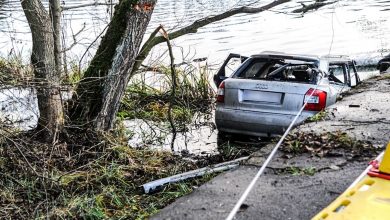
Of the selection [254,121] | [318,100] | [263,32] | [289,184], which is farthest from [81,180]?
[263,32]

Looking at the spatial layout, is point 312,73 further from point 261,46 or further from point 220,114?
point 261,46

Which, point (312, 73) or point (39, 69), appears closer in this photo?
point (39, 69)

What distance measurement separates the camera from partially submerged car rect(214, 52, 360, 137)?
26.5 feet

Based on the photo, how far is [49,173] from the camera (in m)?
6.30

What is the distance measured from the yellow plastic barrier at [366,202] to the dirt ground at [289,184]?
161 cm

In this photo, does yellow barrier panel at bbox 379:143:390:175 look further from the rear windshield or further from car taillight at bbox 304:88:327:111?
the rear windshield

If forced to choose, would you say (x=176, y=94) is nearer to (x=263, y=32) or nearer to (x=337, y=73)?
(x=337, y=73)

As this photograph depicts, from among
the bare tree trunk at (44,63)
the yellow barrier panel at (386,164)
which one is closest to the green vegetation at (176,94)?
the bare tree trunk at (44,63)

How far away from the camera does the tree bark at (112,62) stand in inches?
291

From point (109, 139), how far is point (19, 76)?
5.71 ft

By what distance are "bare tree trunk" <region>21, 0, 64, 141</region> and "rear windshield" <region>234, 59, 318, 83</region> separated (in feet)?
9.89

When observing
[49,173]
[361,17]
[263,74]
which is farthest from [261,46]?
[49,173]

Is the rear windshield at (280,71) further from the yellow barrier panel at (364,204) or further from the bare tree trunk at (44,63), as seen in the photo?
the yellow barrier panel at (364,204)

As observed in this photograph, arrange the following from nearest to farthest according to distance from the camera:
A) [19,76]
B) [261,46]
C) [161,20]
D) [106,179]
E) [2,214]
A: 1. [2,214]
2. [19,76]
3. [106,179]
4. [261,46]
5. [161,20]
